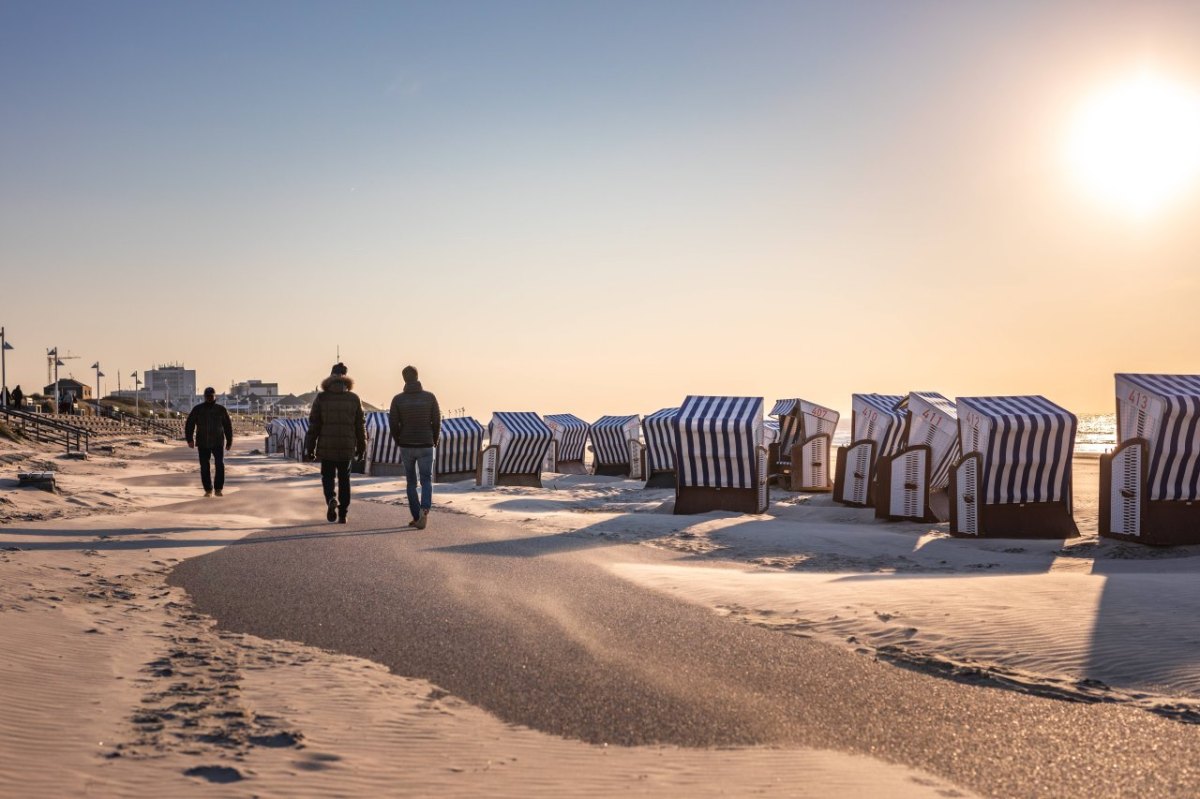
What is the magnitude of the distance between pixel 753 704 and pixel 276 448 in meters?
56.5

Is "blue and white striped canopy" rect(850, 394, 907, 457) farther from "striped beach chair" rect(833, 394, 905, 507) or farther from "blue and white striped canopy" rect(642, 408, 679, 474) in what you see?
"blue and white striped canopy" rect(642, 408, 679, 474)

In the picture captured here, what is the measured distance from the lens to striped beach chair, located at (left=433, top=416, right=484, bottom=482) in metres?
28.2

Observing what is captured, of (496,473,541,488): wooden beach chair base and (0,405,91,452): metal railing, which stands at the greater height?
(0,405,91,452): metal railing

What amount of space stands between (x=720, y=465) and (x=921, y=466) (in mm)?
3359

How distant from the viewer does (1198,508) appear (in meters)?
13.0

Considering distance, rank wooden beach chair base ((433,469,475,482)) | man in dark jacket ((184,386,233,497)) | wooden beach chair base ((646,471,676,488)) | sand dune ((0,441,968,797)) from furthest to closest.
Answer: wooden beach chair base ((433,469,475,482)), wooden beach chair base ((646,471,676,488)), man in dark jacket ((184,386,233,497)), sand dune ((0,441,968,797))

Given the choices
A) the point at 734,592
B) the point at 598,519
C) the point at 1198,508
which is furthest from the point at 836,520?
the point at 734,592

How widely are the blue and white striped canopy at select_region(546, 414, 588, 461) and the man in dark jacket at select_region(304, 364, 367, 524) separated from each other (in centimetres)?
2326

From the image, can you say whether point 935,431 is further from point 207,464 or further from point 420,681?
point 420,681

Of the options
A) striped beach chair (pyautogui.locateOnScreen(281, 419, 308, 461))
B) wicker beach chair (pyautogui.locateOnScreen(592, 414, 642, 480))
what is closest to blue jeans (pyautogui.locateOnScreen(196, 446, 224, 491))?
wicker beach chair (pyautogui.locateOnScreen(592, 414, 642, 480))

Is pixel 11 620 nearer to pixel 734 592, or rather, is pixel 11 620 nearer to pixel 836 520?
pixel 734 592

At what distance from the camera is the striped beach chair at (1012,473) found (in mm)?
13984

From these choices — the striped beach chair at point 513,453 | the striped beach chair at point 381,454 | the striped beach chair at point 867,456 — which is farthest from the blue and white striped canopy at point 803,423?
the striped beach chair at point 381,454

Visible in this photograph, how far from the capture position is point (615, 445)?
112 ft
